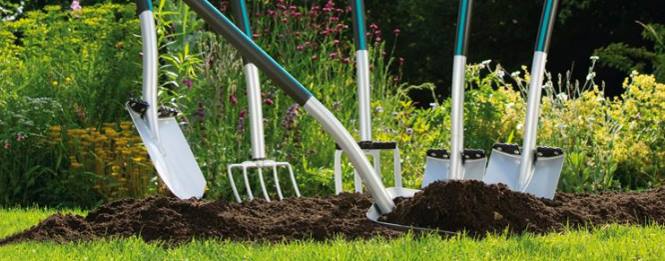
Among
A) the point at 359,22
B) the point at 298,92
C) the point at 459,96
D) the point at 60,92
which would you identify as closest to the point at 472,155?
the point at 459,96

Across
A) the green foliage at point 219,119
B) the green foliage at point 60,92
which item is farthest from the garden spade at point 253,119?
the green foliage at point 60,92

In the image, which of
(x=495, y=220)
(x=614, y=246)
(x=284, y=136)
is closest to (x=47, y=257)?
(x=495, y=220)

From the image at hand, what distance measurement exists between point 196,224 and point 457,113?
121 centimetres

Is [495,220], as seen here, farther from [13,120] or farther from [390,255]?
[13,120]

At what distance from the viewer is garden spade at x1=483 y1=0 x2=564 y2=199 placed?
471 cm

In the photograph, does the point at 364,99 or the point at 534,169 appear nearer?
the point at 534,169

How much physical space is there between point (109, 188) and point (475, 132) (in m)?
2.48

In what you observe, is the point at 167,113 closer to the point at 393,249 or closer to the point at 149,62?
the point at 149,62

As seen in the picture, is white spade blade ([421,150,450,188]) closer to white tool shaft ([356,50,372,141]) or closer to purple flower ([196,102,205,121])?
white tool shaft ([356,50,372,141])

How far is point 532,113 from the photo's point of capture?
4.71m

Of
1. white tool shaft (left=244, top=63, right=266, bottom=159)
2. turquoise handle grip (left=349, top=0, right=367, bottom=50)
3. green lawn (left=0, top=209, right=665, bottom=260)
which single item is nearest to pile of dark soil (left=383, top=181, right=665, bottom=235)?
green lawn (left=0, top=209, right=665, bottom=260)

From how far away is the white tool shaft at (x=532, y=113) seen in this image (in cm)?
469

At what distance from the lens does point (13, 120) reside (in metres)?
6.93

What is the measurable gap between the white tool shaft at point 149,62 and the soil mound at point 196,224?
0.38 metres
